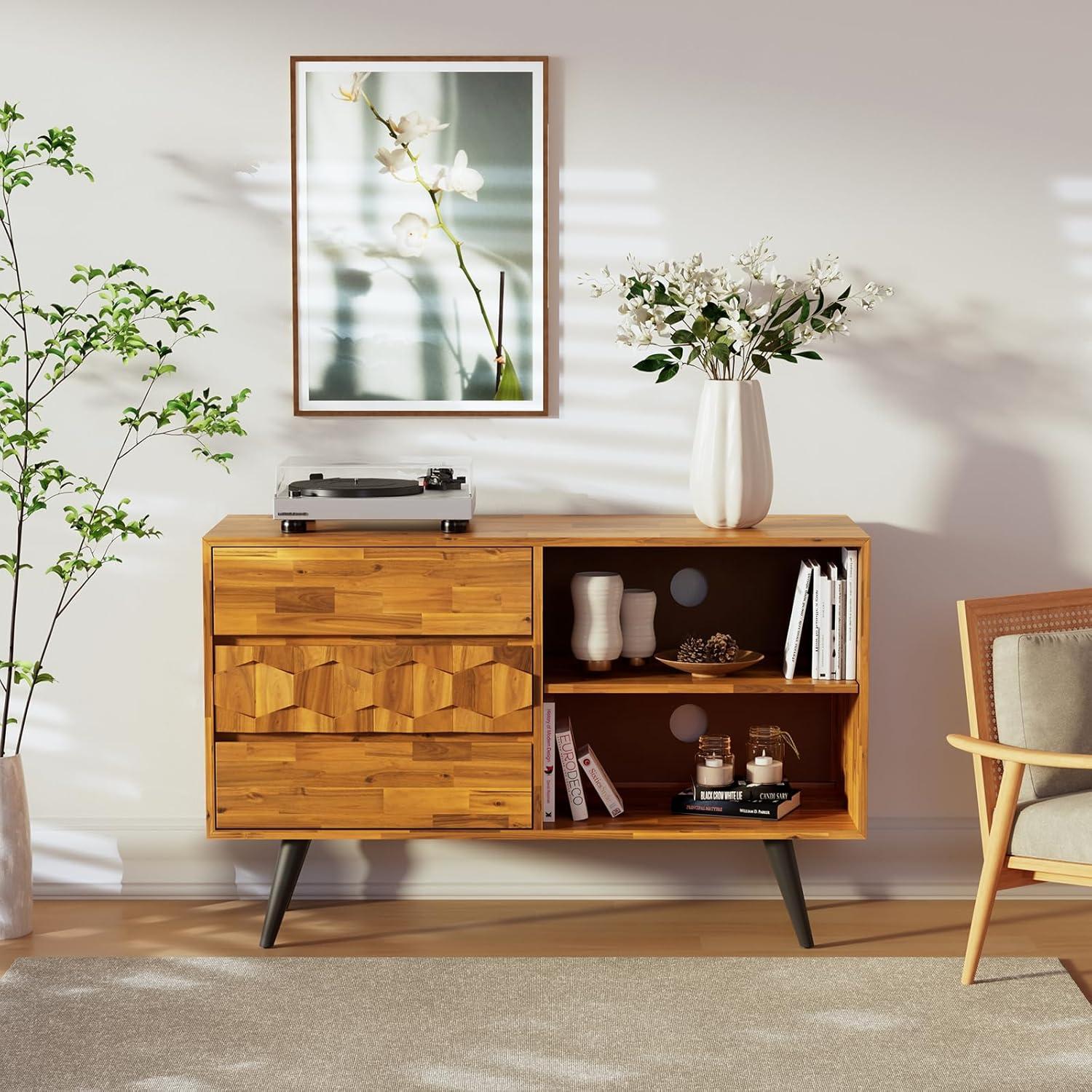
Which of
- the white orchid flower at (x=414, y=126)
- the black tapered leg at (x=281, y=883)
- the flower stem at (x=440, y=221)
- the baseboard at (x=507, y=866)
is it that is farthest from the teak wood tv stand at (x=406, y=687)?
the white orchid flower at (x=414, y=126)

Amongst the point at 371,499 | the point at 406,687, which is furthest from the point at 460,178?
the point at 406,687

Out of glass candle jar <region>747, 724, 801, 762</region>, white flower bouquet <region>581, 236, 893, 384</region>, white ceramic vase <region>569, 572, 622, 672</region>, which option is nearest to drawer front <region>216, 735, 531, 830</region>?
white ceramic vase <region>569, 572, 622, 672</region>

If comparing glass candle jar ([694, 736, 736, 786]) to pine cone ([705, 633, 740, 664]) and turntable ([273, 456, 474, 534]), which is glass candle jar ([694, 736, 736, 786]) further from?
turntable ([273, 456, 474, 534])

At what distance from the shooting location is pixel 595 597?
307cm

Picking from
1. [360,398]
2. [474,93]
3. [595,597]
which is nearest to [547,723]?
[595,597]

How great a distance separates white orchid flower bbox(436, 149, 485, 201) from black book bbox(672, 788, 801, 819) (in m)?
1.59

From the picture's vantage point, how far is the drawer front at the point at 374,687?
296 cm

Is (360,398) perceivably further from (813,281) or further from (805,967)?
(805,967)

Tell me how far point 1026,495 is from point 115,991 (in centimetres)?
248

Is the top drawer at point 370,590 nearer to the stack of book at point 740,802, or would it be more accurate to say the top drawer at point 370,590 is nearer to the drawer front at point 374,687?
the drawer front at point 374,687

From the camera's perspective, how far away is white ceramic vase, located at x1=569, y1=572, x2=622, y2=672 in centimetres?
307

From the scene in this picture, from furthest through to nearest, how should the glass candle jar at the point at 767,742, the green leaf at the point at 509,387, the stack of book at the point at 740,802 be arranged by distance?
the green leaf at the point at 509,387 → the glass candle jar at the point at 767,742 → the stack of book at the point at 740,802

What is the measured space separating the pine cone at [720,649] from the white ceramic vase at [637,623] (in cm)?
16

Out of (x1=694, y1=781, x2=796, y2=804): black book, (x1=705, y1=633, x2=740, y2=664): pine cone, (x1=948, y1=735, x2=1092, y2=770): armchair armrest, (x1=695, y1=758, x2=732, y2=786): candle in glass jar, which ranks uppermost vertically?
(x1=705, y1=633, x2=740, y2=664): pine cone
